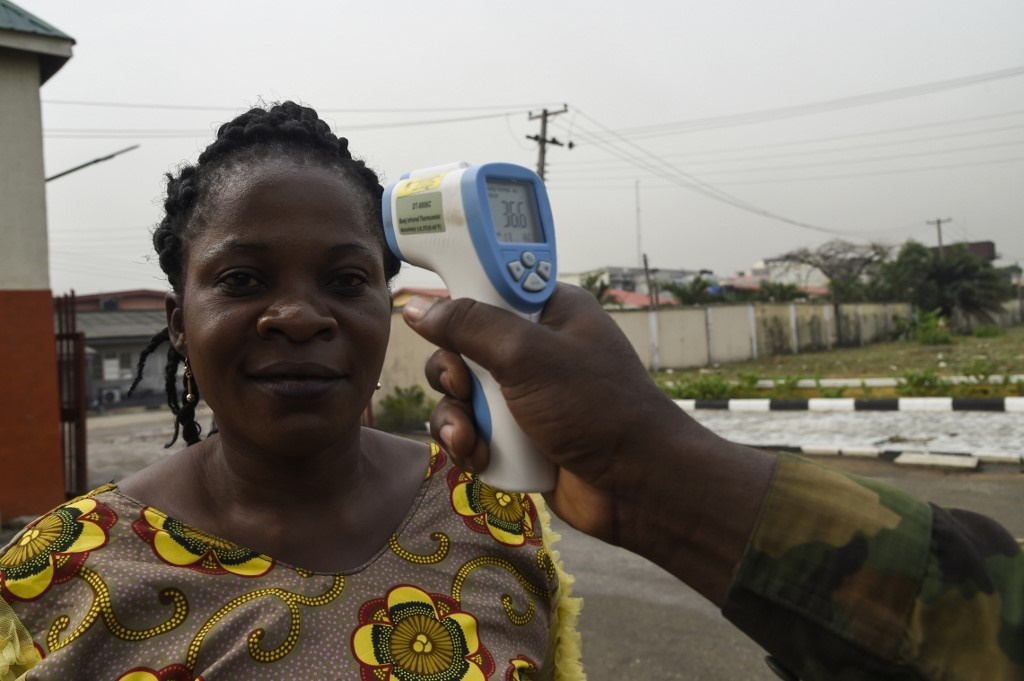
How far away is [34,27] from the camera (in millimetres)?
6172

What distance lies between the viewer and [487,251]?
44.3 inches

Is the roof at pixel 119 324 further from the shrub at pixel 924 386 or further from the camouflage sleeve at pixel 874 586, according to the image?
the camouflage sleeve at pixel 874 586

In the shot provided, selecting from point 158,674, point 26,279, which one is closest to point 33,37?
point 26,279

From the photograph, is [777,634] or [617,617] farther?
[617,617]

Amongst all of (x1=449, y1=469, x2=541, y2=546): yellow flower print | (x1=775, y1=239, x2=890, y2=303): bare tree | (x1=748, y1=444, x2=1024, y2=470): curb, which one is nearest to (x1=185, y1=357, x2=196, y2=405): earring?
(x1=449, y1=469, x2=541, y2=546): yellow flower print

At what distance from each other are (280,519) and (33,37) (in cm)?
620

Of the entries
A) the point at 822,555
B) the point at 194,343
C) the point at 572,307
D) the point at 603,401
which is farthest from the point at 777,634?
the point at 194,343

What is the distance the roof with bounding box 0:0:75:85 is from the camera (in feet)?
19.9

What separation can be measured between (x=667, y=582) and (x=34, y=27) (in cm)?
609

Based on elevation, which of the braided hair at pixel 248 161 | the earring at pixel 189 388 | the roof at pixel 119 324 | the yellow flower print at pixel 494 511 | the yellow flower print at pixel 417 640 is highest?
the roof at pixel 119 324

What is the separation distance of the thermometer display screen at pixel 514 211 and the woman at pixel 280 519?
0.42 meters

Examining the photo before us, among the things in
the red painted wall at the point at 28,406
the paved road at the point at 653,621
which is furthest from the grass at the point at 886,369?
the red painted wall at the point at 28,406

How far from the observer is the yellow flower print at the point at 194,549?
4.46ft

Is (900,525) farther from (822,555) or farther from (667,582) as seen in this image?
(667,582)
